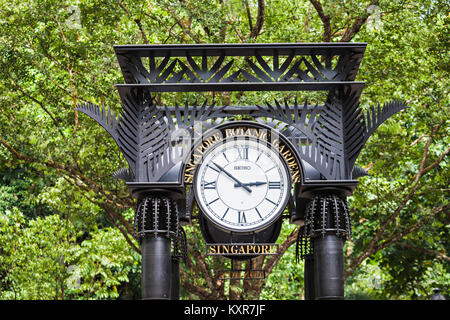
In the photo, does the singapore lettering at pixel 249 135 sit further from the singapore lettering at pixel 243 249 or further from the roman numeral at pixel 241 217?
the singapore lettering at pixel 243 249

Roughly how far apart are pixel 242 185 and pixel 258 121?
0.75 meters

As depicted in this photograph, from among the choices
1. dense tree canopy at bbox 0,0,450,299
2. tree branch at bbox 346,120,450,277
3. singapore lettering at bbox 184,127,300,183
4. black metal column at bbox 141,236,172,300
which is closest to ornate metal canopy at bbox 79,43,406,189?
singapore lettering at bbox 184,127,300,183

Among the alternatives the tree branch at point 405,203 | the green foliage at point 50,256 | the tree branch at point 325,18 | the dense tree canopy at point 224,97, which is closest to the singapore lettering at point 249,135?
the dense tree canopy at point 224,97

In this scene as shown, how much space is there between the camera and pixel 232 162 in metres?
6.27

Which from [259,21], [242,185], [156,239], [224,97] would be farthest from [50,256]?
[242,185]

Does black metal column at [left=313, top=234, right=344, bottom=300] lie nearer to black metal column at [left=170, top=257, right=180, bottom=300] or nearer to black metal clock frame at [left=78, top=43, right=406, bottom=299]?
black metal clock frame at [left=78, top=43, right=406, bottom=299]

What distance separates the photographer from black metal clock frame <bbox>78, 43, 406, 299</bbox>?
6.18 metres

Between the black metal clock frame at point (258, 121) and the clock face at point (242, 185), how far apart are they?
8.0 inches

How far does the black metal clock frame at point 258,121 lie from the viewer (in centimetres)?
618

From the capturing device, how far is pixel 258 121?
665cm

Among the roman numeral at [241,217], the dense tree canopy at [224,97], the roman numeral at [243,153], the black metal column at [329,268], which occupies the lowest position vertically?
the black metal column at [329,268]
